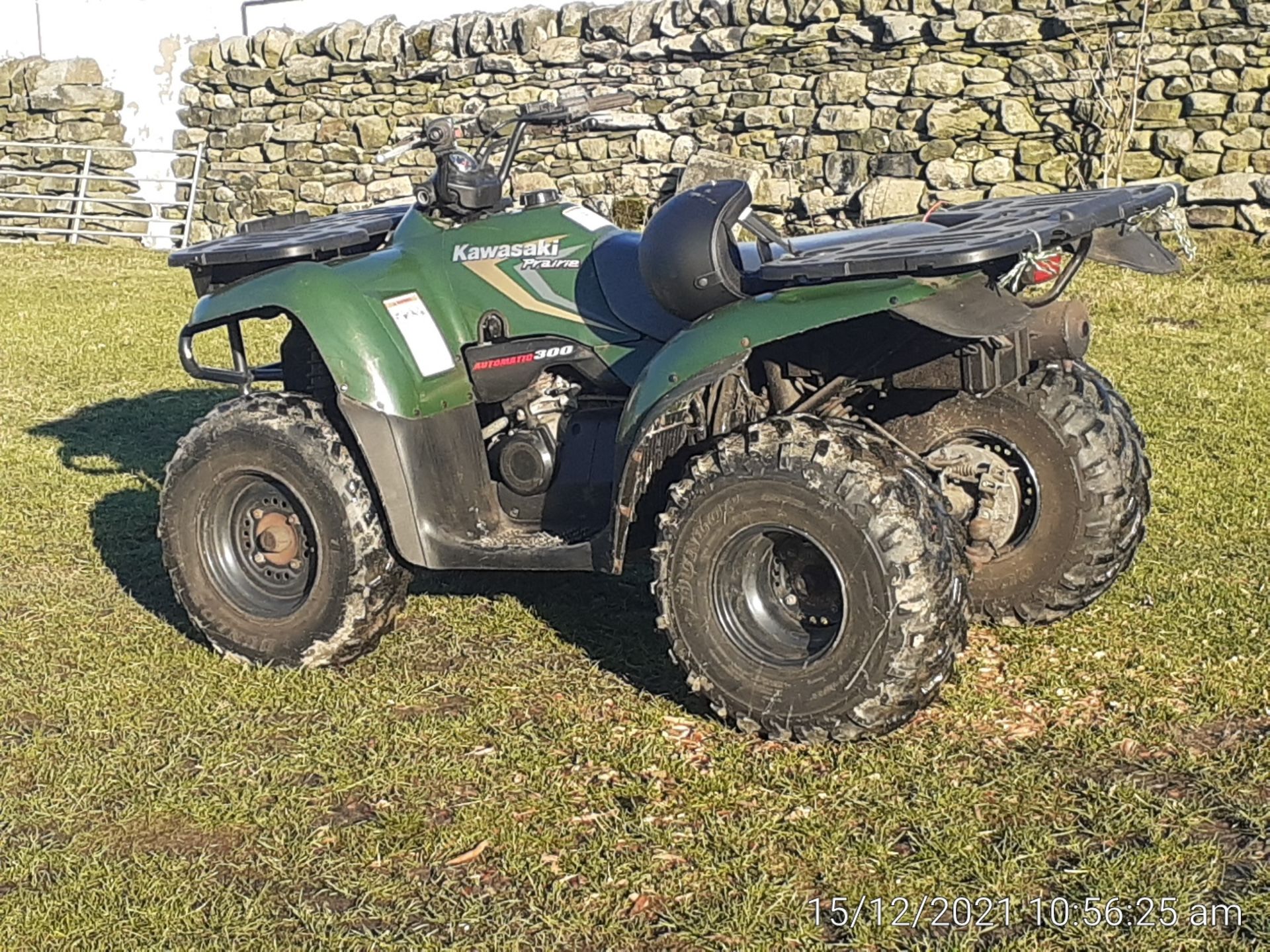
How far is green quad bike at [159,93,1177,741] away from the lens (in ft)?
14.6

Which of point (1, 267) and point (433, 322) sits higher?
point (433, 322)

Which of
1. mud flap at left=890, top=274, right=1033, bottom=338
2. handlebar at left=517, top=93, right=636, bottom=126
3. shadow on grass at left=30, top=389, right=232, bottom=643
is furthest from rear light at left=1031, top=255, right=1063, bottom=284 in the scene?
shadow on grass at left=30, top=389, right=232, bottom=643

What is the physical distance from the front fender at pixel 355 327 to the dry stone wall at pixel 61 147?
50.9ft

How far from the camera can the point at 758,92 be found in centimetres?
1554

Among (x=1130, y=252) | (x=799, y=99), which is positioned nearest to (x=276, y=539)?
(x=1130, y=252)

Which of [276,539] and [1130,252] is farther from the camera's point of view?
[276,539]

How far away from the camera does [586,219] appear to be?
5.48 metres

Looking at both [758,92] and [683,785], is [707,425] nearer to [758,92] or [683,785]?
[683,785]

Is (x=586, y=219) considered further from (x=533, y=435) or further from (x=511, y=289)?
(x=533, y=435)

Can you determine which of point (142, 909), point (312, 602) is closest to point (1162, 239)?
point (312, 602)

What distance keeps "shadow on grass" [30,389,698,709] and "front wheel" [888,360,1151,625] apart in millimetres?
1131

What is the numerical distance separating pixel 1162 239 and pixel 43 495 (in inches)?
366

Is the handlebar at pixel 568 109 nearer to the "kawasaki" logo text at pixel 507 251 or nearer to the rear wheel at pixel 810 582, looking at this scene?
the "kawasaki" logo text at pixel 507 251

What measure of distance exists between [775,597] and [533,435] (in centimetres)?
108
